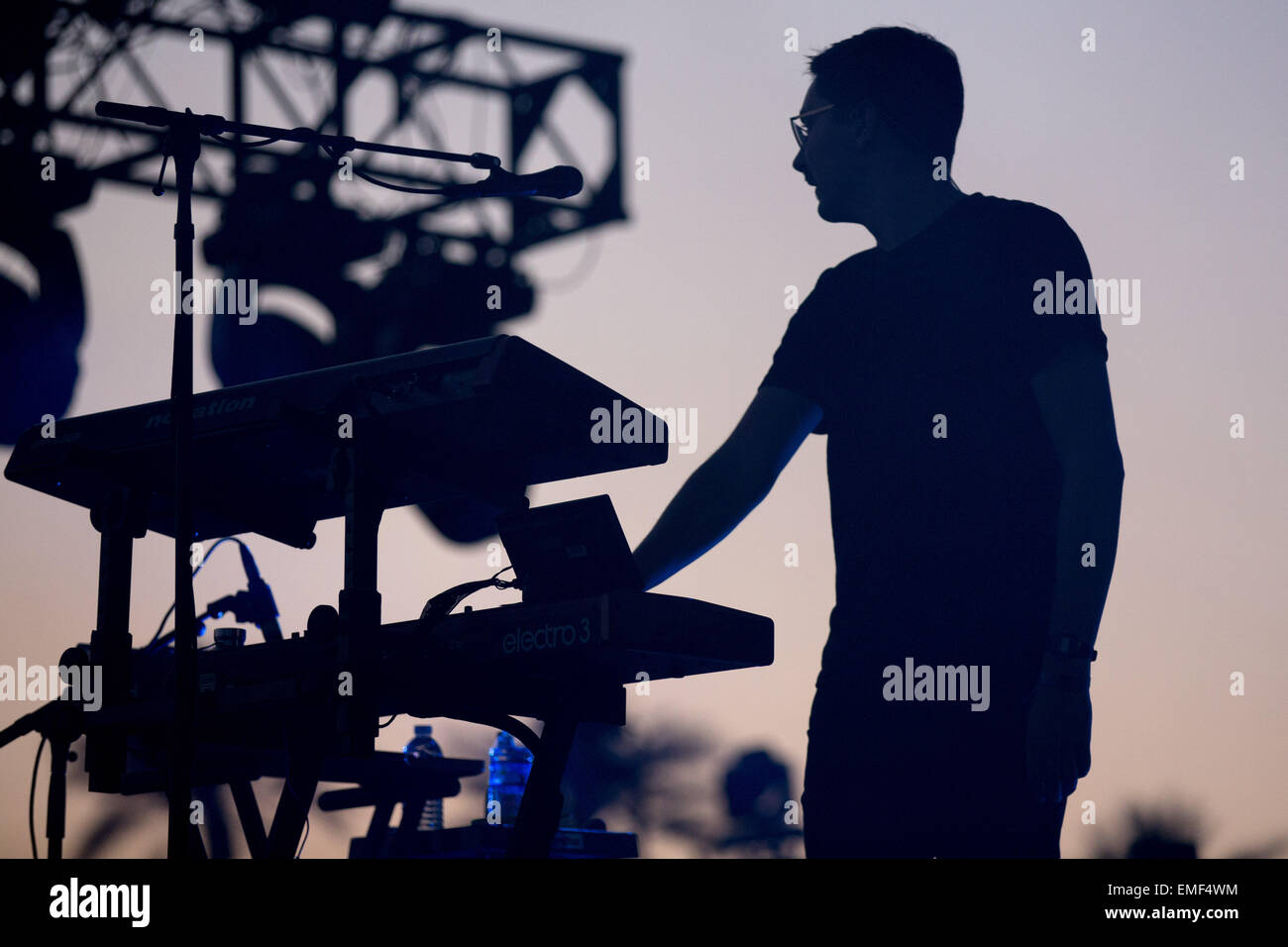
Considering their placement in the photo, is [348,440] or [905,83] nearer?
[905,83]

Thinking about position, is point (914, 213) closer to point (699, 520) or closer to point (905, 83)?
point (905, 83)

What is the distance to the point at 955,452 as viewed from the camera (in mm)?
1859

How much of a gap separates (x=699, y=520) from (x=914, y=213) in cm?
51

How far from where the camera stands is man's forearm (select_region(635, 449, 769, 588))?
2.07 metres

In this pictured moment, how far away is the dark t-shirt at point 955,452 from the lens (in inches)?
71.8

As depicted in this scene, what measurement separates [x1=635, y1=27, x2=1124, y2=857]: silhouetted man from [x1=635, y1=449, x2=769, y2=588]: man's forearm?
0.8 inches

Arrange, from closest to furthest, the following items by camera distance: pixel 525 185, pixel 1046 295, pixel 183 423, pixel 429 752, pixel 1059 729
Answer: pixel 1059 729 < pixel 1046 295 < pixel 183 423 < pixel 525 185 < pixel 429 752

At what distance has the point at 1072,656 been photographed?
1713mm

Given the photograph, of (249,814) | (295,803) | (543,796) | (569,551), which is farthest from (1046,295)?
(249,814)

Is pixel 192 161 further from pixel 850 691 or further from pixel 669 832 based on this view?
pixel 669 832

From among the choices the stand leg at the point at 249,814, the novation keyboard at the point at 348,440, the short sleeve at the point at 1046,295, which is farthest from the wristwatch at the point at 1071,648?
the stand leg at the point at 249,814

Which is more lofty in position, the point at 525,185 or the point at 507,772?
the point at 525,185
